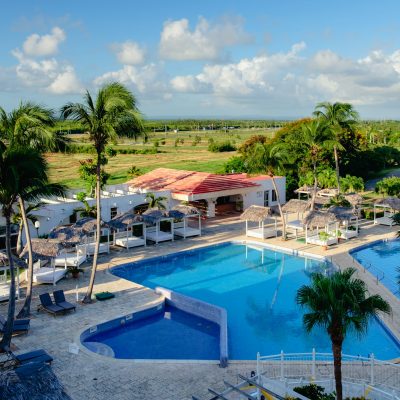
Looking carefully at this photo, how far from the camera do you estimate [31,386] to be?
Result: 830 centimetres

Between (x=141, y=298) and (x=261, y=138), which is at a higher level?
(x=261, y=138)

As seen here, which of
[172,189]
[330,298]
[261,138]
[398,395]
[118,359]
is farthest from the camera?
[261,138]

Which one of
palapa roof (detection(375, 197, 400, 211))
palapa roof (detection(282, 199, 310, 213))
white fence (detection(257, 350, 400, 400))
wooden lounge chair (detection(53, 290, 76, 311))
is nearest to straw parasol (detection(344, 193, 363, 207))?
palapa roof (detection(375, 197, 400, 211))

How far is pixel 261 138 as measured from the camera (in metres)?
51.3

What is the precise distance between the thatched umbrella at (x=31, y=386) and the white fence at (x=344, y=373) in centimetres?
470

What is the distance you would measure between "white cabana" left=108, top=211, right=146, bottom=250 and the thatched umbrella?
626 inches

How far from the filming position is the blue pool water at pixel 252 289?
14.9 m

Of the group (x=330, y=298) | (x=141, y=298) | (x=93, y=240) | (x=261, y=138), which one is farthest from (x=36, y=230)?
(x=261, y=138)

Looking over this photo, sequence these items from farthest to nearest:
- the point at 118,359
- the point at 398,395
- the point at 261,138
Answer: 1. the point at 261,138
2. the point at 118,359
3. the point at 398,395

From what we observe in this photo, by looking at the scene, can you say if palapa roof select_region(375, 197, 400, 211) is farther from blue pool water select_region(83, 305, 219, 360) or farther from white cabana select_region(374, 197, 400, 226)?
blue pool water select_region(83, 305, 219, 360)

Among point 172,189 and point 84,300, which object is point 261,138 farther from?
point 84,300

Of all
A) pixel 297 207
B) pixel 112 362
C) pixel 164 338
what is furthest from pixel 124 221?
pixel 112 362

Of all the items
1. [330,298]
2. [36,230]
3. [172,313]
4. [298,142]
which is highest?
[298,142]

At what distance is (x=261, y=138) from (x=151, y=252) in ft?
96.2
